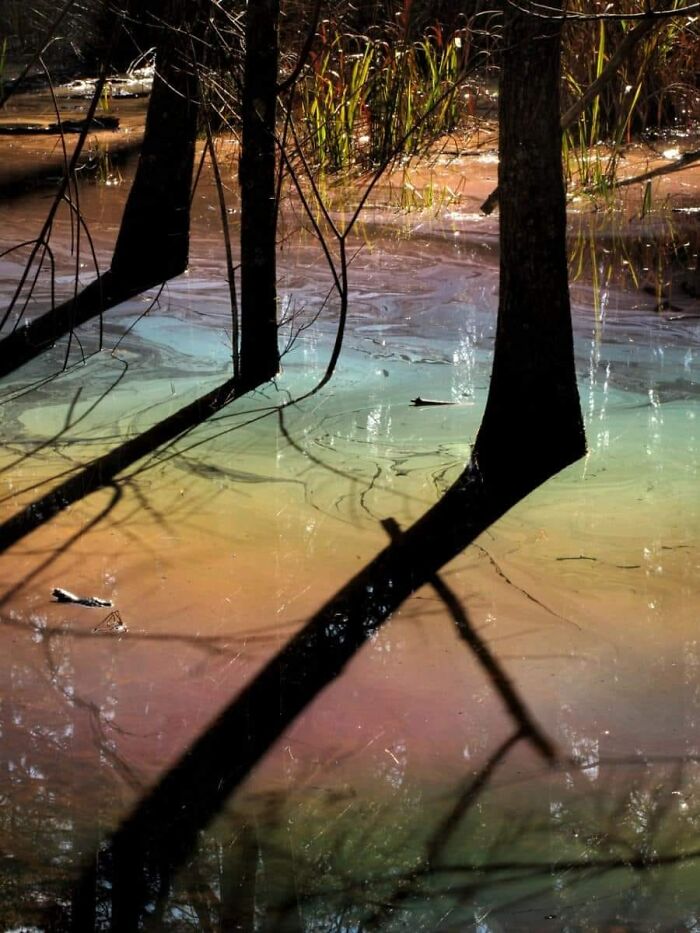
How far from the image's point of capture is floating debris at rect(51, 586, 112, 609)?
3.99 metres

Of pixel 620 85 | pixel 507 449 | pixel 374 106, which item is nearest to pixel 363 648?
pixel 507 449

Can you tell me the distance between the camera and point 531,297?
493 cm

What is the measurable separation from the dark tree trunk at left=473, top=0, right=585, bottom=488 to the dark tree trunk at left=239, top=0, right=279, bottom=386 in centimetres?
136

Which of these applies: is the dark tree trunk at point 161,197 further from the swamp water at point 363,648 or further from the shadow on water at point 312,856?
the shadow on water at point 312,856

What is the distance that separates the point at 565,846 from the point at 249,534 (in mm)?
1973

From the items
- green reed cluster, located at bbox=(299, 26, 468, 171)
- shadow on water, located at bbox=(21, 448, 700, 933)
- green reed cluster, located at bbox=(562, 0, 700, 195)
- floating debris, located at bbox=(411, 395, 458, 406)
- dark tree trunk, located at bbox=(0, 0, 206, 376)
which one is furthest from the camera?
green reed cluster, located at bbox=(299, 26, 468, 171)

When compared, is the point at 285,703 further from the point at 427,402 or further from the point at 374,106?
the point at 374,106

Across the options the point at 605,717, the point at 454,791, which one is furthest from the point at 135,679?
the point at 605,717

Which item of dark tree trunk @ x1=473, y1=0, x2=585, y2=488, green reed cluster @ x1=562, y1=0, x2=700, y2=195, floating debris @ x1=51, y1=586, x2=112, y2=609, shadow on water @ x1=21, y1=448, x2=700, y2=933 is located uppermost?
green reed cluster @ x1=562, y1=0, x2=700, y2=195

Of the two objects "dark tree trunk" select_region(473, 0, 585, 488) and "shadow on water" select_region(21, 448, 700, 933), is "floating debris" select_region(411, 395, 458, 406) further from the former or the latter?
"shadow on water" select_region(21, 448, 700, 933)

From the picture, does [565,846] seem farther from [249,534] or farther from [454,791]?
[249,534]

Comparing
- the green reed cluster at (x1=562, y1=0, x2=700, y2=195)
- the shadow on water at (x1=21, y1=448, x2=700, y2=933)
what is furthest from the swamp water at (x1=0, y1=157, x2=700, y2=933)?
the green reed cluster at (x1=562, y1=0, x2=700, y2=195)

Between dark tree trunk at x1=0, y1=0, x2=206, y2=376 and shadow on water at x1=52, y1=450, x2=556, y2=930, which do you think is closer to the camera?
shadow on water at x1=52, y1=450, x2=556, y2=930

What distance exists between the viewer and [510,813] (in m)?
2.96
